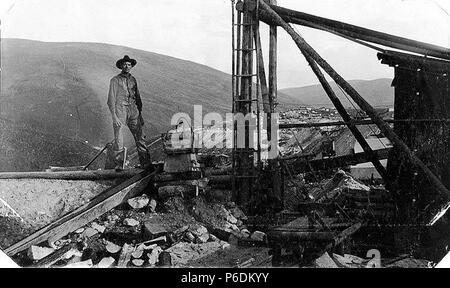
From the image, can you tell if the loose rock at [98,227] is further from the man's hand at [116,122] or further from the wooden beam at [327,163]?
the wooden beam at [327,163]

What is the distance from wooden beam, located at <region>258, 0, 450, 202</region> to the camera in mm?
5859

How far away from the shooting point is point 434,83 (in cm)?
682

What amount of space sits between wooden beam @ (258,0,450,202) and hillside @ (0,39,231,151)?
17.8 feet

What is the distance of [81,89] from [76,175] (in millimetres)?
5289

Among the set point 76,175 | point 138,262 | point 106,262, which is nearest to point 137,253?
point 138,262

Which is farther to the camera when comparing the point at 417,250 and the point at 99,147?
the point at 99,147

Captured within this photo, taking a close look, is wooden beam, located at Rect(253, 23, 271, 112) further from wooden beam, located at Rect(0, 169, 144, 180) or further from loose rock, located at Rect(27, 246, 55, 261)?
loose rock, located at Rect(27, 246, 55, 261)

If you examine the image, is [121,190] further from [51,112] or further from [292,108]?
[292,108]

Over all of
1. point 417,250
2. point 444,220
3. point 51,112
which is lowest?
point 417,250

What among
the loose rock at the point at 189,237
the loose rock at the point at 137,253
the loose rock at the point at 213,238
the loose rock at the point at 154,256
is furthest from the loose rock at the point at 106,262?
the loose rock at the point at 213,238

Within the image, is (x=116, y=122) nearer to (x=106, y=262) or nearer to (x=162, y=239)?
(x=162, y=239)

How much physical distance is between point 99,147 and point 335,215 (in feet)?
24.0

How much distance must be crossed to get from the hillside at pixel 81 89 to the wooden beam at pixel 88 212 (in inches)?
150
